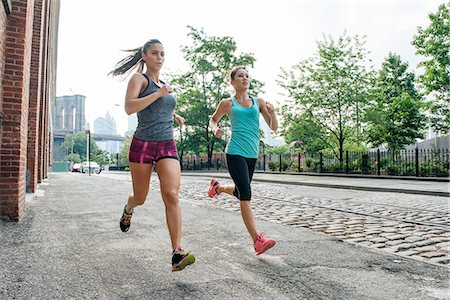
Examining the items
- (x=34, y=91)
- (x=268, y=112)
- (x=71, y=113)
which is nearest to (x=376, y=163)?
(x=34, y=91)

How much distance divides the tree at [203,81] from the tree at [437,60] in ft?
52.1

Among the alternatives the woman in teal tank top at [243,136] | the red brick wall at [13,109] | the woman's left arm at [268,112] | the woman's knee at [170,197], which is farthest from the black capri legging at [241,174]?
the red brick wall at [13,109]

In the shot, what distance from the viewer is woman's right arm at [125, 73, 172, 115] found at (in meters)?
3.10

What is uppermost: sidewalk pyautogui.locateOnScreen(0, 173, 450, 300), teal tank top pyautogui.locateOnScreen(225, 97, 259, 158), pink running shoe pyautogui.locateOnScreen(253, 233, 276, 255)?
teal tank top pyautogui.locateOnScreen(225, 97, 259, 158)

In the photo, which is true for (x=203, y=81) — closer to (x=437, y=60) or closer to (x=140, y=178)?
(x=437, y=60)

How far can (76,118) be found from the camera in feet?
458

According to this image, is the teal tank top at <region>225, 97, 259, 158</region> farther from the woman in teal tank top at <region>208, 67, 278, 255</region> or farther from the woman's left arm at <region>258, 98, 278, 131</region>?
the woman's left arm at <region>258, 98, 278, 131</region>

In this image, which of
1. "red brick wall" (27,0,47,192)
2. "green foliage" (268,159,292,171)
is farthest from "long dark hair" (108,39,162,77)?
"green foliage" (268,159,292,171)

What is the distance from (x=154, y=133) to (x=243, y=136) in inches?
39.5

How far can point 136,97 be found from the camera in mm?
3182

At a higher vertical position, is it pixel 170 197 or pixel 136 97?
pixel 136 97

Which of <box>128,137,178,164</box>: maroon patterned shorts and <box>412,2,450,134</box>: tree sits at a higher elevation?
<box>412,2,450,134</box>: tree

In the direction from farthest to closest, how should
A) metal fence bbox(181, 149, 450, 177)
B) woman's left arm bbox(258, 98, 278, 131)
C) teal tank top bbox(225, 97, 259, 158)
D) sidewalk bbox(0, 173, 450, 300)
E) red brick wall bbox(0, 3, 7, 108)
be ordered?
metal fence bbox(181, 149, 450, 177) → red brick wall bbox(0, 3, 7, 108) → woman's left arm bbox(258, 98, 278, 131) → teal tank top bbox(225, 97, 259, 158) → sidewalk bbox(0, 173, 450, 300)

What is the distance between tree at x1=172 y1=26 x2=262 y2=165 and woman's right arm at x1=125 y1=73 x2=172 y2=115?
110ft
